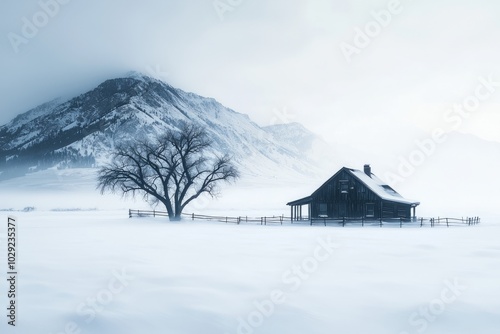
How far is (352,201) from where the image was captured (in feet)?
143

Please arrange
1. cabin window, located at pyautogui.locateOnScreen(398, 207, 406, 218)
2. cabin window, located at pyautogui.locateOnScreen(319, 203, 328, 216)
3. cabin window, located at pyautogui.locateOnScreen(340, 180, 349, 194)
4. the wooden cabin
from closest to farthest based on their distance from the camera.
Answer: the wooden cabin → cabin window, located at pyautogui.locateOnScreen(340, 180, 349, 194) → cabin window, located at pyautogui.locateOnScreen(319, 203, 328, 216) → cabin window, located at pyautogui.locateOnScreen(398, 207, 406, 218)

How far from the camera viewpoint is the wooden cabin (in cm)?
4281

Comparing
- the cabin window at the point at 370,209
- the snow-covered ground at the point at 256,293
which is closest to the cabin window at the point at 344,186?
the cabin window at the point at 370,209

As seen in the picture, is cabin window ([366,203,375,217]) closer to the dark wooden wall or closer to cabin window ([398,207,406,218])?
the dark wooden wall

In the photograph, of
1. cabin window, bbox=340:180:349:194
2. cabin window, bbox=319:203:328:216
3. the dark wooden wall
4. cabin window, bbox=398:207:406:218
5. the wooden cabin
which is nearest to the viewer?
the wooden cabin

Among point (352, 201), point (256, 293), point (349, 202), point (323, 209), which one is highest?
point (352, 201)

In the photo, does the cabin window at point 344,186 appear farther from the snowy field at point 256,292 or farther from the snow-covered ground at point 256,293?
the snow-covered ground at point 256,293

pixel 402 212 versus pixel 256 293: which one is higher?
pixel 402 212

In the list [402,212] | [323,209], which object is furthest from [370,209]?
[323,209]

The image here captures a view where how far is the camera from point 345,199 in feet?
143

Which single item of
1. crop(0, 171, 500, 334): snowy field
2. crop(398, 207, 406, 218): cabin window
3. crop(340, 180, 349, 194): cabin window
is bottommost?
crop(0, 171, 500, 334): snowy field

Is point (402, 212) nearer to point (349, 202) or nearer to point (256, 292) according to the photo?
point (349, 202)

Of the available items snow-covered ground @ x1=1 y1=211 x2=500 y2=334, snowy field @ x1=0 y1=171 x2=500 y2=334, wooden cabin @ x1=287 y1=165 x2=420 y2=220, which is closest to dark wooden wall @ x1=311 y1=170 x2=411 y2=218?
wooden cabin @ x1=287 y1=165 x2=420 y2=220

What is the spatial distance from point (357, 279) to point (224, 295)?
4.34 meters
